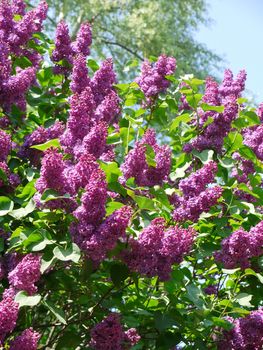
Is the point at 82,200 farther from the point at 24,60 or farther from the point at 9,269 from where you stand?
the point at 24,60

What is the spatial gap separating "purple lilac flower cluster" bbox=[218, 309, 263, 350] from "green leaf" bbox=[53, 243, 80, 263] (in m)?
0.96

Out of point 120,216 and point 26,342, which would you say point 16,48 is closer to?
point 120,216

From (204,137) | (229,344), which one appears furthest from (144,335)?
(204,137)

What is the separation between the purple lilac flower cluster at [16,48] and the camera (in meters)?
3.39

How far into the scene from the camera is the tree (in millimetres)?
16828

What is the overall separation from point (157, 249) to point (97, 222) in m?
0.28

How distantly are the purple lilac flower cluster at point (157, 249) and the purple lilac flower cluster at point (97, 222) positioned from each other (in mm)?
115

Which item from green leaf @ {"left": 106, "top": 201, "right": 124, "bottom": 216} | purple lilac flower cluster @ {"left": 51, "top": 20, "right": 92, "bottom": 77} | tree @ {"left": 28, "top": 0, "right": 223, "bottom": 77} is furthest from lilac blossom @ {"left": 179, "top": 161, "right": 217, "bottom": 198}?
tree @ {"left": 28, "top": 0, "right": 223, "bottom": 77}

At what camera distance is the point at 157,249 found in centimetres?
260

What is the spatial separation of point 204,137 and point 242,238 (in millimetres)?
885

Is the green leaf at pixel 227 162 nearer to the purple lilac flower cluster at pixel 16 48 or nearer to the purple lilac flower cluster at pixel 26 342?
the purple lilac flower cluster at pixel 16 48

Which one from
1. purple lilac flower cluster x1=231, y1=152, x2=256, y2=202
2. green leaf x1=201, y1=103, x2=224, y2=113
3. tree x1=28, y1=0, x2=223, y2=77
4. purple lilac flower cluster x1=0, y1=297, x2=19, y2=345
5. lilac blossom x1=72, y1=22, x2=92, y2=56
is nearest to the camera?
purple lilac flower cluster x1=0, y1=297, x2=19, y2=345

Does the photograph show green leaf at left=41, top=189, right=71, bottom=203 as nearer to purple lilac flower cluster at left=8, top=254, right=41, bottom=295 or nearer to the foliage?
the foliage

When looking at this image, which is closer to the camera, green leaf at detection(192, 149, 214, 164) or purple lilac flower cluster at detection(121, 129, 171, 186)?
purple lilac flower cluster at detection(121, 129, 171, 186)
